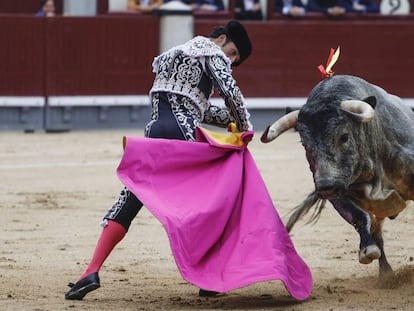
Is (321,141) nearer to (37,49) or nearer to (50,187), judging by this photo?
(50,187)

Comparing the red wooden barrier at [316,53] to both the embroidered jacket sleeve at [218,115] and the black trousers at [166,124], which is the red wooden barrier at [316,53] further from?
the black trousers at [166,124]

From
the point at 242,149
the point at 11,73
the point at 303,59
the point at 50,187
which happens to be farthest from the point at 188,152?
the point at 303,59

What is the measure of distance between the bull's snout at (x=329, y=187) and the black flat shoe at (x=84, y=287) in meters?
0.88

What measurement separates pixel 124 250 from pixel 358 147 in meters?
1.73

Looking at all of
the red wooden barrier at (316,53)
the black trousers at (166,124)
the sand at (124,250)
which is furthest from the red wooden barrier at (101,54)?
the black trousers at (166,124)

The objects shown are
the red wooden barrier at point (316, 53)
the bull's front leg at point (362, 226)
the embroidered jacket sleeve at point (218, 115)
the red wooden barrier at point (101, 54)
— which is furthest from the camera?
the red wooden barrier at point (316, 53)

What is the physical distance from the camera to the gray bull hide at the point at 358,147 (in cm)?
440

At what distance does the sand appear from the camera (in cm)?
456

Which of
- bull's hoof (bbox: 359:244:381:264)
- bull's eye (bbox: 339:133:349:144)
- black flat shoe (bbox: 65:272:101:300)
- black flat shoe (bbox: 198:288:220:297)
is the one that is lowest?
black flat shoe (bbox: 198:288:220:297)

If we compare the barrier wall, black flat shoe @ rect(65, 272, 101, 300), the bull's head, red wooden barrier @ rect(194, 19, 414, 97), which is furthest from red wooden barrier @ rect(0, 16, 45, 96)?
the bull's head

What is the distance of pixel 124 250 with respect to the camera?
586 centimetres

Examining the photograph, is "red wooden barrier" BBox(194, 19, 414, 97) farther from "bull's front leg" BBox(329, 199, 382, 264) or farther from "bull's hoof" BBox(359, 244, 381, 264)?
"bull's hoof" BBox(359, 244, 381, 264)

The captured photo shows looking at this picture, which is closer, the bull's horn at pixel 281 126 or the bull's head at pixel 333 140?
the bull's head at pixel 333 140

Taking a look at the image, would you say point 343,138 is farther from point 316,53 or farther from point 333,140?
point 316,53
